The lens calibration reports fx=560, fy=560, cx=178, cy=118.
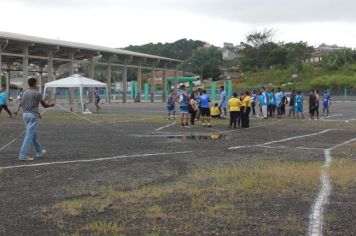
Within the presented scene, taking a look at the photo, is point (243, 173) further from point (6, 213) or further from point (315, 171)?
point (6, 213)

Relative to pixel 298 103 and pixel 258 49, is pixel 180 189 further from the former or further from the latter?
pixel 258 49

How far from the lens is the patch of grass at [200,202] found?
627cm

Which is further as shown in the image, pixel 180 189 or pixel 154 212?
pixel 180 189

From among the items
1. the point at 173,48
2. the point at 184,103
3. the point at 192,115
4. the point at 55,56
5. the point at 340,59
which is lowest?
the point at 192,115

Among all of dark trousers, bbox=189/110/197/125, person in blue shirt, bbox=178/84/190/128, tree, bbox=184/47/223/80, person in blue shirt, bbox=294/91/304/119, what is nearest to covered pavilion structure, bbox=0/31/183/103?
person in blue shirt, bbox=294/91/304/119

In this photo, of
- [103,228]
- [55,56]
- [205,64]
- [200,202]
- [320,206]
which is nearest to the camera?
[103,228]

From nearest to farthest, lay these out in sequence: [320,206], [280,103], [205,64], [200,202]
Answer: [320,206], [200,202], [280,103], [205,64]

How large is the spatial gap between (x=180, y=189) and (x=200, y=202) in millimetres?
1020

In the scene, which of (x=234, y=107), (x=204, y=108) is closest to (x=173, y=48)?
(x=204, y=108)

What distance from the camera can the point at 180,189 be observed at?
848 centimetres

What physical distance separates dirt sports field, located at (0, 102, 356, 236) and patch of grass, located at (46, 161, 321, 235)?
0.01 meters

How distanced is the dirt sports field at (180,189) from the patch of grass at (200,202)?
0.01m

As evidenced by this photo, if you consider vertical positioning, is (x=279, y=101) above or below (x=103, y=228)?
above

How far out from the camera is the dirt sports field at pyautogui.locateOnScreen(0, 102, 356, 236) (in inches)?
248
